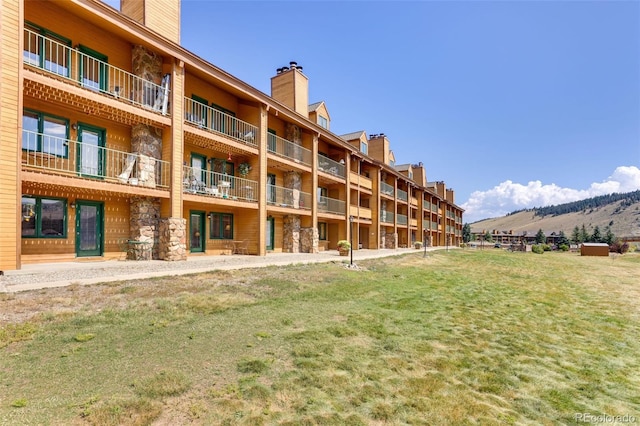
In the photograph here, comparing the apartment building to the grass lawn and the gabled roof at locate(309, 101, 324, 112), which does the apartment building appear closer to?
the grass lawn

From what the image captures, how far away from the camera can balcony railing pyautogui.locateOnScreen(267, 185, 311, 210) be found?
21.0 meters

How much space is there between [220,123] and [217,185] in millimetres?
3728

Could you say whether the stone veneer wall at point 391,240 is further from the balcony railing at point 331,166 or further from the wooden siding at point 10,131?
the wooden siding at point 10,131

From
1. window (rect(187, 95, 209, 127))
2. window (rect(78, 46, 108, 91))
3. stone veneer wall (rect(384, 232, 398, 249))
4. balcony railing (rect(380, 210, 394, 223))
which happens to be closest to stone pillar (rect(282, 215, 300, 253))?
window (rect(187, 95, 209, 127))

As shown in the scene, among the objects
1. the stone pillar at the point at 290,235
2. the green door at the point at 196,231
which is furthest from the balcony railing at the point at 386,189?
the green door at the point at 196,231

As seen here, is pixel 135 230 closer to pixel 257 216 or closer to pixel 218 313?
pixel 257 216

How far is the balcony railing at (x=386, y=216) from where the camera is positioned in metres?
35.0

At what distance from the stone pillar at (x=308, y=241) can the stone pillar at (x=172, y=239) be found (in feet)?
33.7

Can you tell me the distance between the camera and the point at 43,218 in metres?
11.6

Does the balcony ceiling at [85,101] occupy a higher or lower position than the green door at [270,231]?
higher

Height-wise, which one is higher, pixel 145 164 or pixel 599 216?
pixel 599 216
